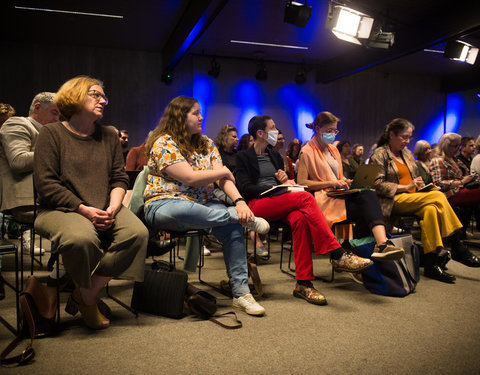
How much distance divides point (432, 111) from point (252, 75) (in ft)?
17.6

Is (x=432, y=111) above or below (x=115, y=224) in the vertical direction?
above

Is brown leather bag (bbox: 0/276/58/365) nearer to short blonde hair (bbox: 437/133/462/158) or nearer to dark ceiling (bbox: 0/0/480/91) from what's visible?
short blonde hair (bbox: 437/133/462/158)

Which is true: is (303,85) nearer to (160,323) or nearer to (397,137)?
(397,137)

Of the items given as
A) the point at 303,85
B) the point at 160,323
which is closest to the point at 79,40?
the point at 303,85

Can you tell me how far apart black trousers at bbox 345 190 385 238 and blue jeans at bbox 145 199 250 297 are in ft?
3.62

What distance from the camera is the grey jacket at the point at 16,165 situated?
2.74 metres

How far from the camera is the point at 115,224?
2.27 meters

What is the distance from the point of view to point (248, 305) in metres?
2.51

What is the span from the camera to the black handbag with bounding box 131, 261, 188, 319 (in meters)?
2.42

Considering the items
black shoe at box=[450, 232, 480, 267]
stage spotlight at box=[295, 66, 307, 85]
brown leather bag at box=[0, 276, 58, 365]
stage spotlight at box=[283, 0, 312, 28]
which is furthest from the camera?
stage spotlight at box=[295, 66, 307, 85]

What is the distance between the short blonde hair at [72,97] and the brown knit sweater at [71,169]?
101 millimetres

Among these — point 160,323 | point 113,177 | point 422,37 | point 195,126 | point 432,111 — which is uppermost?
point 422,37

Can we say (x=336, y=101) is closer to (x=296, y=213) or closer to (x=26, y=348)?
(x=296, y=213)

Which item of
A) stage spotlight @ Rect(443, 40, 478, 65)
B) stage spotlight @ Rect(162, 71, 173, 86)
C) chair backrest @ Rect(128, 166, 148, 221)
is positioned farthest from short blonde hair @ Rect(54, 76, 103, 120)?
stage spotlight @ Rect(162, 71, 173, 86)
